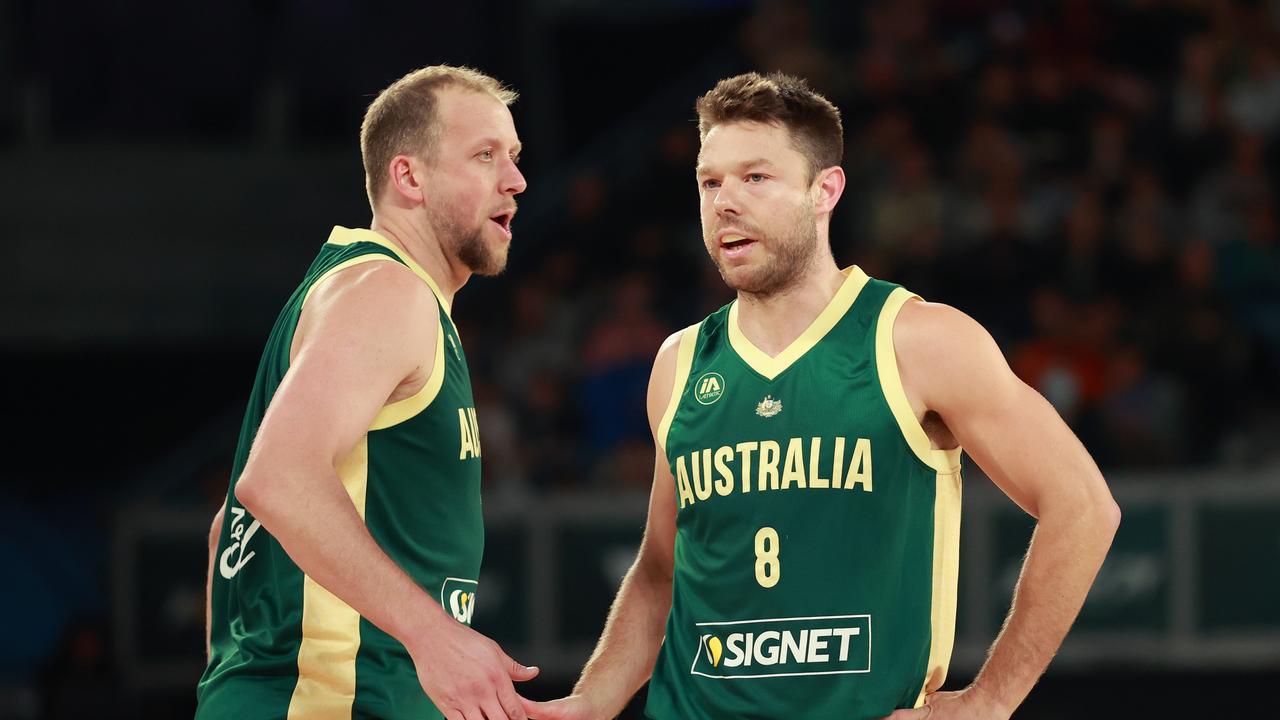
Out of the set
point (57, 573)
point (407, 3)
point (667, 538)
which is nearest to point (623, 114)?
point (407, 3)

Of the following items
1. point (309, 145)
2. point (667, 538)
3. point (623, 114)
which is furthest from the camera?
point (623, 114)

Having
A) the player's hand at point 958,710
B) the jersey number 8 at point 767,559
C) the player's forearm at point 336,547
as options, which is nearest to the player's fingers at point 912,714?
the player's hand at point 958,710

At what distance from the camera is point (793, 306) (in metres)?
3.87

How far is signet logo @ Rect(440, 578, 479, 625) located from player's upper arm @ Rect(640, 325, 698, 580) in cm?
41

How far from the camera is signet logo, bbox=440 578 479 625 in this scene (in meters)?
3.84

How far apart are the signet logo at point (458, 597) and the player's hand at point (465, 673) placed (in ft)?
1.69

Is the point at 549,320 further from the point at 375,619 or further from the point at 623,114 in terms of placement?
the point at 375,619

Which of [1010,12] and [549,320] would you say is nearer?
[549,320]

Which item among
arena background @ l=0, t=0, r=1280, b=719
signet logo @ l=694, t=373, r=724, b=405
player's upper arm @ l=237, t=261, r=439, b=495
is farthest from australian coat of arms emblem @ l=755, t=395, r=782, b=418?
arena background @ l=0, t=0, r=1280, b=719

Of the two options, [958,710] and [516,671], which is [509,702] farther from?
[958,710]

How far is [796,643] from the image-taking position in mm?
3605

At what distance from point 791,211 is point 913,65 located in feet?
29.6

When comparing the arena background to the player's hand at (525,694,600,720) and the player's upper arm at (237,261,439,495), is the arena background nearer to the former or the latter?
the player's hand at (525,694,600,720)

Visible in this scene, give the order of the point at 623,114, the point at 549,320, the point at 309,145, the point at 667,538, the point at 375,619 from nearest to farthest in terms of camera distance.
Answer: the point at 375,619 → the point at 667,538 → the point at 549,320 → the point at 309,145 → the point at 623,114
